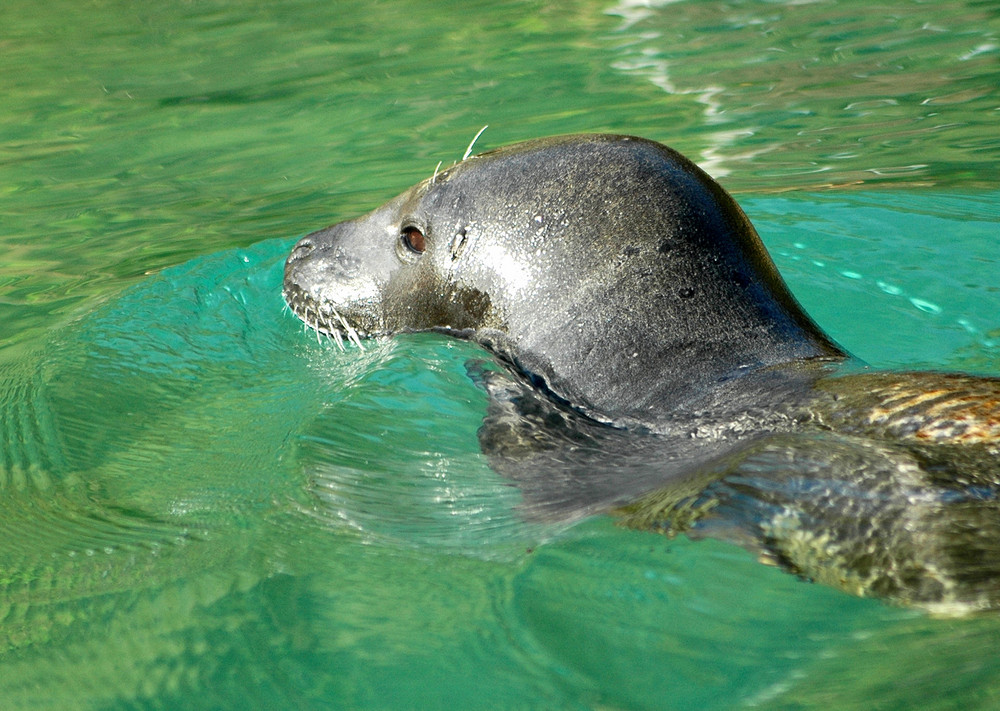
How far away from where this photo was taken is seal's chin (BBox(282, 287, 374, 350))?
578 centimetres

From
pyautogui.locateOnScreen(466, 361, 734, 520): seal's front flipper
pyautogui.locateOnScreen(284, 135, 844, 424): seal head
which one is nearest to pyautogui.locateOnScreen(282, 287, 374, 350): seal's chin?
pyautogui.locateOnScreen(284, 135, 844, 424): seal head

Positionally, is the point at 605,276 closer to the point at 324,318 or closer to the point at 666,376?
the point at 666,376

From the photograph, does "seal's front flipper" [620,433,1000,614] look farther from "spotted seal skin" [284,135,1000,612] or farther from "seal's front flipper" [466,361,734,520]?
"seal's front flipper" [466,361,734,520]

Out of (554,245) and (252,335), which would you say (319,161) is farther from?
(554,245)

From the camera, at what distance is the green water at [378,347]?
336 cm

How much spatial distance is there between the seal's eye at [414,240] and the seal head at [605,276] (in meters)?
0.01

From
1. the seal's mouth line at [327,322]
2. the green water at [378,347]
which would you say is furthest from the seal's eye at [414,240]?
the seal's mouth line at [327,322]

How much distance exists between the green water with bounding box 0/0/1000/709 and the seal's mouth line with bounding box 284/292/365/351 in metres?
0.13

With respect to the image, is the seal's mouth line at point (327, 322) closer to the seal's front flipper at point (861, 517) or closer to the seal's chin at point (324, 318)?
the seal's chin at point (324, 318)

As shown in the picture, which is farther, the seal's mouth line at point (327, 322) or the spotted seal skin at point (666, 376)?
the seal's mouth line at point (327, 322)

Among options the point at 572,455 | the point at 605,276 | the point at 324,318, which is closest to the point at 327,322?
the point at 324,318

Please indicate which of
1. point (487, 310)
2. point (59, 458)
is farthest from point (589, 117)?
point (59, 458)

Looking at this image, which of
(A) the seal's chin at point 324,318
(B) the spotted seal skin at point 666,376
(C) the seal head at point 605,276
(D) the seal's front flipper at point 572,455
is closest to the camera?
(B) the spotted seal skin at point 666,376

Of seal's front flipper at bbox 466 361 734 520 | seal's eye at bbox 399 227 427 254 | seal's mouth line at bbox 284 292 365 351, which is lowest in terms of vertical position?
seal's front flipper at bbox 466 361 734 520
